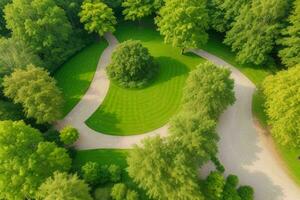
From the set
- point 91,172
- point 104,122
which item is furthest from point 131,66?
point 91,172

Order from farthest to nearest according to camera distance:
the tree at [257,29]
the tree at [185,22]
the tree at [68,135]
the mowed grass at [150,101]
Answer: the tree at [185,22]
the mowed grass at [150,101]
the tree at [257,29]
the tree at [68,135]

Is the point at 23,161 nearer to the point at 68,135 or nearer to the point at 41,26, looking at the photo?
the point at 68,135

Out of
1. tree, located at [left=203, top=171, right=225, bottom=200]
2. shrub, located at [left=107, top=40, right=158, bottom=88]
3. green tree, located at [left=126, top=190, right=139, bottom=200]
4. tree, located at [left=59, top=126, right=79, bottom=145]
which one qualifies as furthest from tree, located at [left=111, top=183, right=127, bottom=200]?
shrub, located at [left=107, top=40, right=158, bottom=88]

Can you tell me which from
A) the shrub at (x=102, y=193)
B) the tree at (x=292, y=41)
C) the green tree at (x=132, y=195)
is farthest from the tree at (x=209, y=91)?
the shrub at (x=102, y=193)

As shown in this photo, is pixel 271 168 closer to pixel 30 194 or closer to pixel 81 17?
pixel 30 194

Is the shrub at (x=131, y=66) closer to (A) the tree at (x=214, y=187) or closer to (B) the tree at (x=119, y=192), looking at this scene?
(B) the tree at (x=119, y=192)

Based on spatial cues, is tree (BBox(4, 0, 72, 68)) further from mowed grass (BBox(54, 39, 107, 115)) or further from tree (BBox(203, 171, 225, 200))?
tree (BBox(203, 171, 225, 200))
